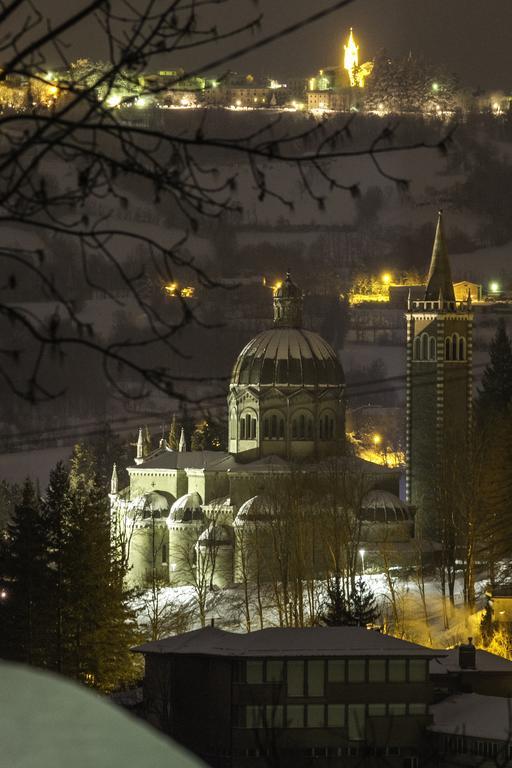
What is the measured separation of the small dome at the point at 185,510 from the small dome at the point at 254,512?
2652mm

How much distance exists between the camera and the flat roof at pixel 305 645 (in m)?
45.1

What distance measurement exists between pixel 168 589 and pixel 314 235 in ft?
380

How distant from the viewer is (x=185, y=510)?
82.4m

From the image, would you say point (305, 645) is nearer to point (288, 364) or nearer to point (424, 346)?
point (288, 364)

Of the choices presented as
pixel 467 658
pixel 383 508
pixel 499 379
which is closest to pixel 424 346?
pixel 499 379

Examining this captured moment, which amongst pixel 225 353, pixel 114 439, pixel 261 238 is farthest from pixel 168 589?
pixel 261 238

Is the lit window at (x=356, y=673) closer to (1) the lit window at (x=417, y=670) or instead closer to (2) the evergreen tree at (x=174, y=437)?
(1) the lit window at (x=417, y=670)

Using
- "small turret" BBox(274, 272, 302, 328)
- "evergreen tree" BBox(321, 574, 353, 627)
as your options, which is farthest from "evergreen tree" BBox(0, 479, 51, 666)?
"small turret" BBox(274, 272, 302, 328)

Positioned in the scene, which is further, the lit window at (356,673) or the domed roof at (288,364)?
the domed roof at (288,364)

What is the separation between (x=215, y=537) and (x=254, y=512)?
8.14 feet

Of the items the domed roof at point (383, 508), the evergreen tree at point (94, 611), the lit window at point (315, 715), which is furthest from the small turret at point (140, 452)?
the lit window at point (315, 715)

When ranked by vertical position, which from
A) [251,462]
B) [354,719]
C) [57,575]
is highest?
[251,462]

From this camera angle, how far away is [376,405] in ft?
428

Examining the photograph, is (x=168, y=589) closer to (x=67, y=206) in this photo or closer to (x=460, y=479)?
(x=460, y=479)
